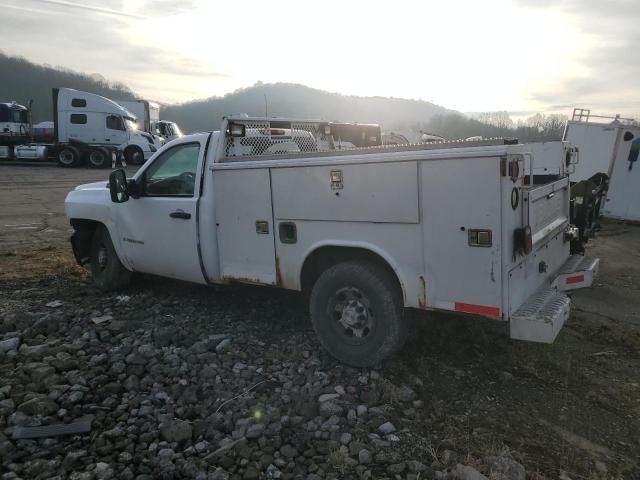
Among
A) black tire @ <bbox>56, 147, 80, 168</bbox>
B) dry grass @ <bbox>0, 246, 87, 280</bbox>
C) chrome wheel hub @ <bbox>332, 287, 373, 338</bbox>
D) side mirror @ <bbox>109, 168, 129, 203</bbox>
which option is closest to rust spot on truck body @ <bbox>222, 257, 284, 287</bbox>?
chrome wheel hub @ <bbox>332, 287, 373, 338</bbox>

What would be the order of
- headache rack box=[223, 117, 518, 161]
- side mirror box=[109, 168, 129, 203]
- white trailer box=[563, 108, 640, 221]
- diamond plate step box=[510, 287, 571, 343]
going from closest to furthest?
diamond plate step box=[510, 287, 571, 343] < headache rack box=[223, 117, 518, 161] < side mirror box=[109, 168, 129, 203] < white trailer box=[563, 108, 640, 221]

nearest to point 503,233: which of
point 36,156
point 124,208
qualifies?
point 124,208

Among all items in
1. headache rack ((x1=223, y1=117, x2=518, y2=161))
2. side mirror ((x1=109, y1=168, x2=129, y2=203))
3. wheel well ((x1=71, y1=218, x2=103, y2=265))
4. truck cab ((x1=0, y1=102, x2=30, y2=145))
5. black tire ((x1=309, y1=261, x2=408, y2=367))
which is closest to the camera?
black tire ((x1=309, y1=261, x2=408, y2=367))

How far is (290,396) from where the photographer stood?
3.76 m

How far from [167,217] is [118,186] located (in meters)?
0.68

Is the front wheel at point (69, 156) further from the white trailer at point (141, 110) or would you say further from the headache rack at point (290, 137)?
the headache rack at point (290, 137)

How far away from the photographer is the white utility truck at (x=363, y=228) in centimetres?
339

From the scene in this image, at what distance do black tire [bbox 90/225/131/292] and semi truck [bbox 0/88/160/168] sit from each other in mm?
24368

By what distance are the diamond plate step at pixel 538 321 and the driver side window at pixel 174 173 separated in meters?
3.20

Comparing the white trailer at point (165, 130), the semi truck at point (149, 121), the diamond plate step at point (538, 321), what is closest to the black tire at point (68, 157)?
the semi truck at point (149, 121)

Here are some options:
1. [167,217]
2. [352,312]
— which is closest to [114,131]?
[167,217]

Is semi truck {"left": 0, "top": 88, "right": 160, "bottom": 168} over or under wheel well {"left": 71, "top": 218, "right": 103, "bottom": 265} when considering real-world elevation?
over

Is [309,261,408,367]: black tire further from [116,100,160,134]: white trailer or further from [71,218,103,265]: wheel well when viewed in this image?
[116,100,160,134]: white trailer

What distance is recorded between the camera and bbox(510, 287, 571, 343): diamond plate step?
335 centimetres
